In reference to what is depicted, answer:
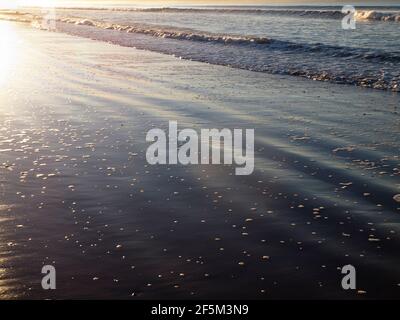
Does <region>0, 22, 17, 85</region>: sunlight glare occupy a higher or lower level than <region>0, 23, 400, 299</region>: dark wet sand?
higher

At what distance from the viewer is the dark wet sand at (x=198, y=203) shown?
15.6 feet

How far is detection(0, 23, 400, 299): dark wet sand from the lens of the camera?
4.75 meters

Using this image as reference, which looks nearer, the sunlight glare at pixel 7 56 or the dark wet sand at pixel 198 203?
the dark wet sand at pixel 198 203

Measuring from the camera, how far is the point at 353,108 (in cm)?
1178

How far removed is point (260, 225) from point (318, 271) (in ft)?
3.57

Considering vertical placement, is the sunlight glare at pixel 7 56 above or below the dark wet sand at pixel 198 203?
above

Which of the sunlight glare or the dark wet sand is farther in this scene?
the sunlight glare

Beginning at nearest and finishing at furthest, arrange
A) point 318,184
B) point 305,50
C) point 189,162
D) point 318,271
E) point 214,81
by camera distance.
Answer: point 318,271 → point 318,184 → point 189,162 → point 214,81 → point 305,50

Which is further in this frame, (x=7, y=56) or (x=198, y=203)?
(x=7, y=56)

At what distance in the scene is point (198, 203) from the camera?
6473 mm

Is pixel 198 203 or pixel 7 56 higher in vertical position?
pixel 7 56
